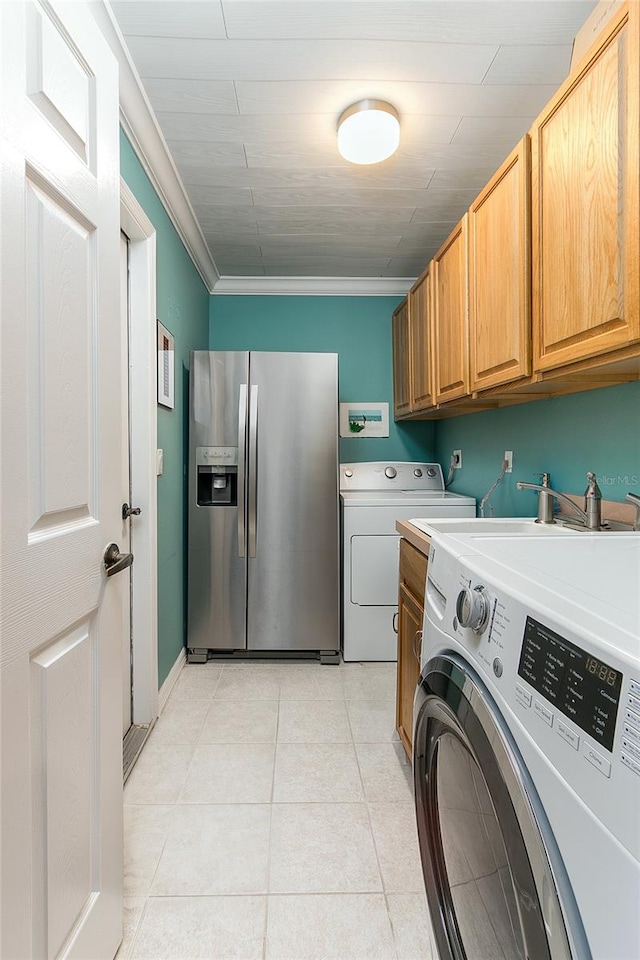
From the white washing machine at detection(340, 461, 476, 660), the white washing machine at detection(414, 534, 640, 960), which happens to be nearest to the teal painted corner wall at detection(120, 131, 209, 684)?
the white washing machine at detection(340, 461, 476, 660)

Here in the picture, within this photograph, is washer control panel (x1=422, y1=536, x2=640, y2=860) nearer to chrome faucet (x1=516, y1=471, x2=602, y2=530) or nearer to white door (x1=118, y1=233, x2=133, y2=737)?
chrome faucet (x1=516, y1=471, x2=602, y2=530)

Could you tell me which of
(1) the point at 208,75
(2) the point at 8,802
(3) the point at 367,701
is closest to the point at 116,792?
(2) the point at 8,802

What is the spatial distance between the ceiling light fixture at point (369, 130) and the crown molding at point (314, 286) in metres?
1.71

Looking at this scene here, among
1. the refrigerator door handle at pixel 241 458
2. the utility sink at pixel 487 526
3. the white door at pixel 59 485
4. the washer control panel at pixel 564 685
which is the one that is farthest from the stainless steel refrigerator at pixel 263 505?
the washer control panel at pixel 564 685

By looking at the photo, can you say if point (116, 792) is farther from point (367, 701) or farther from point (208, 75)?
point (208, 75)

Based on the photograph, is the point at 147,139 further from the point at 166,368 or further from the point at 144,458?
the point at 144,458

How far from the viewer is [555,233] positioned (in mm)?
1422

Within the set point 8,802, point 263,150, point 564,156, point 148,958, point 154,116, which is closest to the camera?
point 8,802

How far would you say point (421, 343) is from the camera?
9.51ft

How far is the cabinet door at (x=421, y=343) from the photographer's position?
2.72m

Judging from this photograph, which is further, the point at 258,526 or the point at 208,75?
the point at 258,526

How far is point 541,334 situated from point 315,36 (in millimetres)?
1111

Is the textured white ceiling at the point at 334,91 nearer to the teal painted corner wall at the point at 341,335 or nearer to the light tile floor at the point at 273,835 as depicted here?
the teal painted corner wall at the point at 341,335

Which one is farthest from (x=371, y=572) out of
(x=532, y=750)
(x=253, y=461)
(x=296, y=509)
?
(x=532, y=750)
